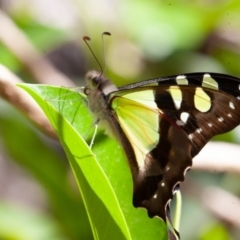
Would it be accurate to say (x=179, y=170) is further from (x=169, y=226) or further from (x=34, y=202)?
(x=34, y=202)

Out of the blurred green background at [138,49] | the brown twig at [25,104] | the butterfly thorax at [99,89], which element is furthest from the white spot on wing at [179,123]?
the blurred green background at [138,49]

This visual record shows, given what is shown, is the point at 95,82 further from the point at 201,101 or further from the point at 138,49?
the point at 138,49

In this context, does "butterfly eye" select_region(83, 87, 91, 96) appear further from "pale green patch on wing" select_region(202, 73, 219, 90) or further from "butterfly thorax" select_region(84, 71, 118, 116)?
"pale green patch on wing" select_region(202, 73, 219, 90)

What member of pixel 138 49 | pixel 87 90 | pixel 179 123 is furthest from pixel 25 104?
pixel 138 49

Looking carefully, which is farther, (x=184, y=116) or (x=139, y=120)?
(x=139, y=120)

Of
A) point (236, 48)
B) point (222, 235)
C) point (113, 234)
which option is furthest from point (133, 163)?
point (236, 48)

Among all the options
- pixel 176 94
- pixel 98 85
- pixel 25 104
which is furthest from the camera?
pixel 98 85

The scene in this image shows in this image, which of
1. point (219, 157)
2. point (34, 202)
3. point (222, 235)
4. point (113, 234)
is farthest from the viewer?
point (34, 202)
